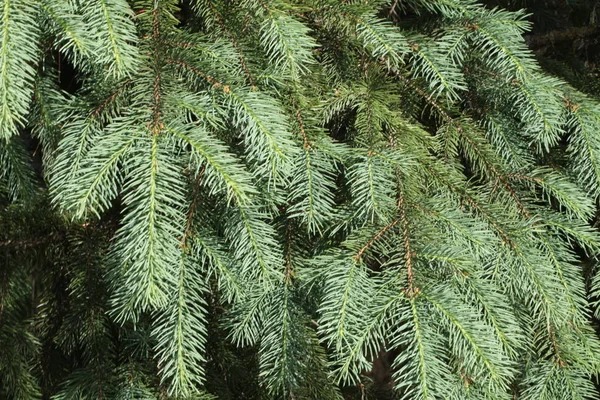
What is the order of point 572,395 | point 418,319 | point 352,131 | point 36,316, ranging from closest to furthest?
point 418,319
point 572,395
point 352,131
point 36,316

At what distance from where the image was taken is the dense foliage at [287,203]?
3.45 ft

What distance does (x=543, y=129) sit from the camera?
135cm

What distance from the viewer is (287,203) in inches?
46.9

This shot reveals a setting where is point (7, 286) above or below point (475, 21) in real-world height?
below

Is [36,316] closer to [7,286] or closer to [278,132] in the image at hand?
[7,286]

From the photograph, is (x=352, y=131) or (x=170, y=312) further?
(x=352, y=131)

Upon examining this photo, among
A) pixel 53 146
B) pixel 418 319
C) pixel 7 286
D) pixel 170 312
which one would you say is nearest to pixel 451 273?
pixel 418 319

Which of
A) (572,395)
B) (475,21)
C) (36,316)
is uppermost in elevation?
(475,21)

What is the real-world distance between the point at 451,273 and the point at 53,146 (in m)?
0.92

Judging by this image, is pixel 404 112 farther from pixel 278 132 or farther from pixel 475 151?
pixel 278 132

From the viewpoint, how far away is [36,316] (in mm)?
1584

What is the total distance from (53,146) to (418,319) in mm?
899

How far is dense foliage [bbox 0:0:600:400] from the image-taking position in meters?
1.05

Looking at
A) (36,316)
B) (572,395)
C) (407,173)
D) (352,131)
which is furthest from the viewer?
(36,316)
